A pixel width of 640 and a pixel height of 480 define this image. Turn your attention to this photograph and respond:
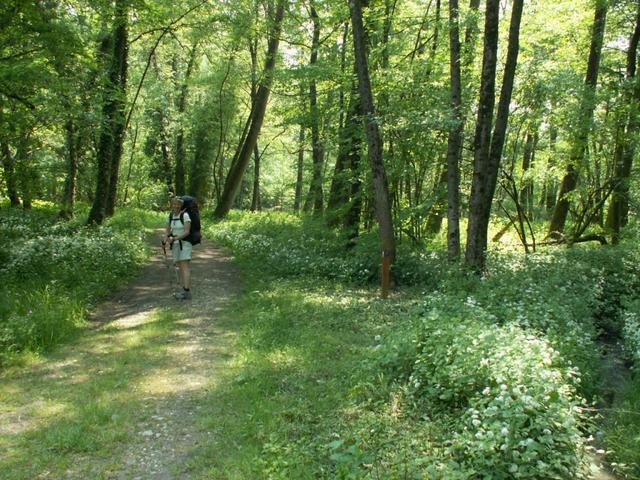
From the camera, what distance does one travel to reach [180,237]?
33.2 feet

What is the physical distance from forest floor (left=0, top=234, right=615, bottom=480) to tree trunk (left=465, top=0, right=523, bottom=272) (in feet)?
16.6

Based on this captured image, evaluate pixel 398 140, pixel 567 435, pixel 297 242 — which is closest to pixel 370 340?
pixel 567 435

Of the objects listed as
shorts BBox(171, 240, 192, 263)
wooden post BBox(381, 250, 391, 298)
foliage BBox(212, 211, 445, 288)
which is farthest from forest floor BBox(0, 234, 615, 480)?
foliage BBox(212, 211, 445, 288)

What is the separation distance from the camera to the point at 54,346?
24.8ft

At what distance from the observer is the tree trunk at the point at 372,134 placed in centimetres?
1072

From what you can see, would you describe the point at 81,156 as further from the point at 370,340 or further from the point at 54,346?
the point at 370,340

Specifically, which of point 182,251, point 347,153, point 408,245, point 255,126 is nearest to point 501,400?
point 182,251

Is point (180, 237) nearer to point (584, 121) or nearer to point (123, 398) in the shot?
point (123, 398)

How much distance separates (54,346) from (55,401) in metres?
2.14

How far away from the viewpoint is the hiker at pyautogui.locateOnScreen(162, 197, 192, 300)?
1016cm

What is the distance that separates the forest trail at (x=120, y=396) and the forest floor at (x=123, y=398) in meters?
0.01

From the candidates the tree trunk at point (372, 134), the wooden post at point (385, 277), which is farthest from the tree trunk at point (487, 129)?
the tree trunk at point (372, 134)

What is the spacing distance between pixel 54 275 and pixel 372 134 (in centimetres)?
746

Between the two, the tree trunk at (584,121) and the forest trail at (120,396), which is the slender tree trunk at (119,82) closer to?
the forest trail at (120,396)
